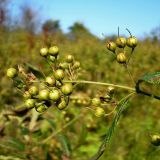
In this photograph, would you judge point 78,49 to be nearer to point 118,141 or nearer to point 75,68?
point 118,141

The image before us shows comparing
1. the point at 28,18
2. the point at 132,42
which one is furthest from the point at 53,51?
the point at 28,18

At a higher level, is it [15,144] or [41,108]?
[41,108]

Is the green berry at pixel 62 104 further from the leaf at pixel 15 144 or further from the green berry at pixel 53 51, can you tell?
the leaf at pixel 15 144

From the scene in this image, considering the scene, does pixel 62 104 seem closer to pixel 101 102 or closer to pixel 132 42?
pixel 101 102

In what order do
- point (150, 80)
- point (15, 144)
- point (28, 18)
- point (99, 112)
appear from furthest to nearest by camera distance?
point (28, 18) < point (15, 144) < point (99, 112) < point (150, 80)

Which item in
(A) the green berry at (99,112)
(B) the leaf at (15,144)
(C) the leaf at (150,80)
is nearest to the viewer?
(C) the leaf at (150,80)

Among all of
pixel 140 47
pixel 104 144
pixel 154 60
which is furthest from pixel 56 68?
pixel 140 47

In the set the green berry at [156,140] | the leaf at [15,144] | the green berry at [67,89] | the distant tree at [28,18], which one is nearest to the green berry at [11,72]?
the green berry at [67,89]

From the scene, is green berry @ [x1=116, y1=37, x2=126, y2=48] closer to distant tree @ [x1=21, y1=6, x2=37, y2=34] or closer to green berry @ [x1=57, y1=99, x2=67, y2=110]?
green berry @ [x1=57, y1=99, x2=67, y2=110]
